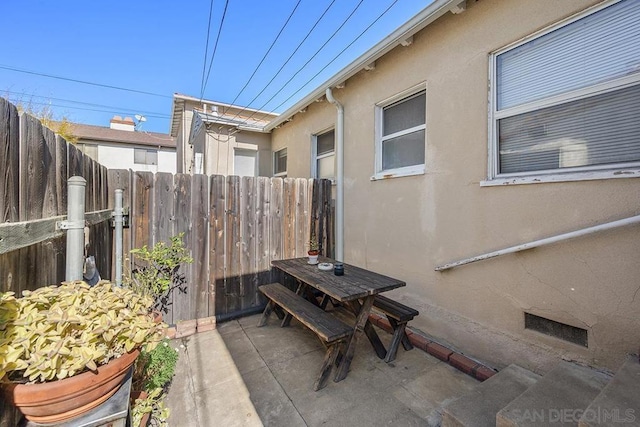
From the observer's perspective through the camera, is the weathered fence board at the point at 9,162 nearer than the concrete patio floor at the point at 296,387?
Yes

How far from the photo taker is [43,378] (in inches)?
41.6

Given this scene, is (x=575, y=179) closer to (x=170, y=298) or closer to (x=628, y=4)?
(x=628, y=4)

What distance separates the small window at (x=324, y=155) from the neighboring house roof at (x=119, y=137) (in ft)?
57.4

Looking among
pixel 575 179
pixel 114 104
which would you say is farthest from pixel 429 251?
pixel 114 104

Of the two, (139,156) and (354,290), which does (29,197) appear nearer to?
(354,290)

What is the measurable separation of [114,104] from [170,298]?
24981 mm

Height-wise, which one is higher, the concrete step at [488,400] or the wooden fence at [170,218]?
the wooden fence at [170,218]

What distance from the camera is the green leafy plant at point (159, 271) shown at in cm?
332

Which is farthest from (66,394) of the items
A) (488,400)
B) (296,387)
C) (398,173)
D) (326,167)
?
(326,167)

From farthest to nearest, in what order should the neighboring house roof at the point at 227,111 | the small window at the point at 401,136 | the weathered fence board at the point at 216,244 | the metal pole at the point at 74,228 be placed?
the neighboring house roof at the point at 227,111, the weathered fence board at the point at 216,244, the small window at the point at 401,136, the metal pole at the point at 74,228

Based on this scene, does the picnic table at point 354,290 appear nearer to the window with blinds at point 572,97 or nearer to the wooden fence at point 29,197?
the window with blinds at point 572,97

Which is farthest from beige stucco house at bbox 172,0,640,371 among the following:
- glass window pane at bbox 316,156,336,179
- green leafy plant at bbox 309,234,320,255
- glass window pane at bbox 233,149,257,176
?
glass window pane at bbox 233,149,257,176

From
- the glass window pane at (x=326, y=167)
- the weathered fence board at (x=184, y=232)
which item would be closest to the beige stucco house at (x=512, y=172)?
the glass window pane at (x=326, y=167)

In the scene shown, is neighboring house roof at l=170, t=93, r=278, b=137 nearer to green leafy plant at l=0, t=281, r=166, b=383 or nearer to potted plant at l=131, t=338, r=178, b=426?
potted plant at l=131, t=338, r=178, b=426
